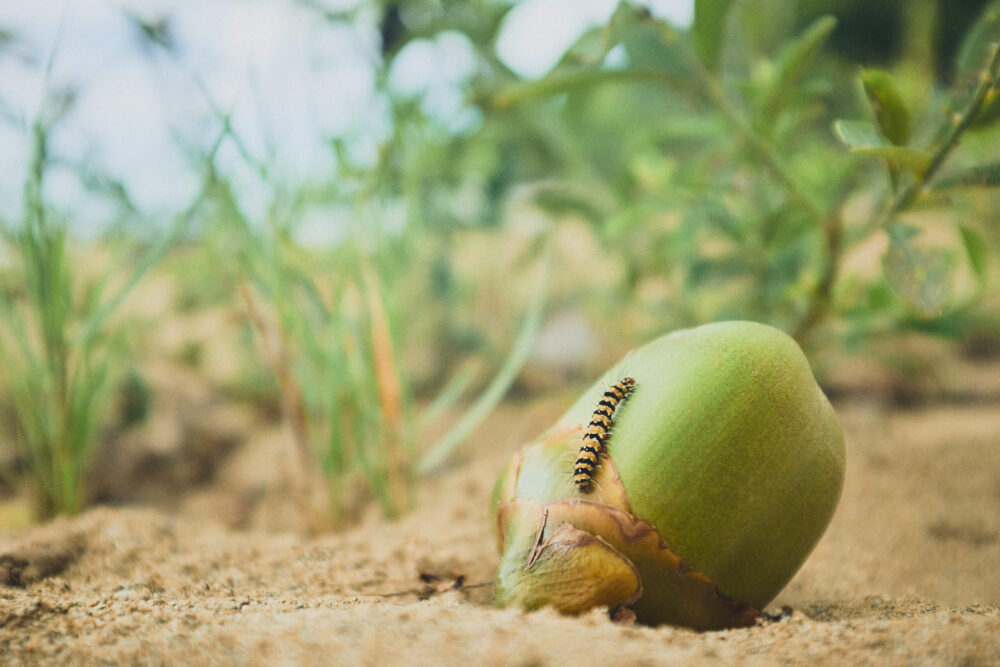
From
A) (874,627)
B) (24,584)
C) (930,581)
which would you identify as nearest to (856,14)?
(930,581)

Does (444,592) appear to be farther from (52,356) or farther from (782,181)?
A: (52,356)

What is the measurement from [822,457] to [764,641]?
0.20 meters

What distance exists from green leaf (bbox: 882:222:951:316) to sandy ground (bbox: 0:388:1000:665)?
373 mm

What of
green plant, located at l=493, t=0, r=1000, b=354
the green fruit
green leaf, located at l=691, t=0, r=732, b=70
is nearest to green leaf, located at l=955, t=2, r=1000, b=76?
green plant, located at l=493, t=0, r=1000, b=354

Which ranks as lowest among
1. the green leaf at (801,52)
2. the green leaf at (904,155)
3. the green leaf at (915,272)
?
the green leaf at (915,272)

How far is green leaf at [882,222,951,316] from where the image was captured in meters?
0.84

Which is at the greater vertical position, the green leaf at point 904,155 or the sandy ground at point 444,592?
the green leaf at point 904,155

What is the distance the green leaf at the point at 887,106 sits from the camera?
75cm

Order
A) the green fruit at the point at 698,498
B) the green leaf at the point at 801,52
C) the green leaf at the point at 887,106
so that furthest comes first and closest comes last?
the green leaf at the point at 801,52 < the green leaf at the point at 887,106 < the green fruit at the point at 698,498

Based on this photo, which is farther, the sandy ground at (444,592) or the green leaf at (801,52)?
the green leaf at (801,52)

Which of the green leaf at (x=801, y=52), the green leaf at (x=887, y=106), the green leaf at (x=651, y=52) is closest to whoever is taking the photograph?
the green leaf at (x=887, y=106)

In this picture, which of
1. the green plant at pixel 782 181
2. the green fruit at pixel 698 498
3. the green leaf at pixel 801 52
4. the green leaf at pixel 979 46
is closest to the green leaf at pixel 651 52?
the green plant at pixel 782 181

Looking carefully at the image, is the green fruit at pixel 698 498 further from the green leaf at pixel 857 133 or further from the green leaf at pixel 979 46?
the green leaf at pixel 979 46

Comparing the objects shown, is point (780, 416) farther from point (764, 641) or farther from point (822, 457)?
point (764, 641)
